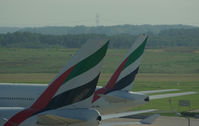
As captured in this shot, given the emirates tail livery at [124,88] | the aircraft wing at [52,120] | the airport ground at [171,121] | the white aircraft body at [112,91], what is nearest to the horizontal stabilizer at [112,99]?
→ the emirates tail livery at [124,88]

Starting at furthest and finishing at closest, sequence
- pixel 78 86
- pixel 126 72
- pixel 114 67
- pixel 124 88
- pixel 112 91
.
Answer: pixel 114 67 → pixel 126 72 → pixel 124 88 → pixel 112 91 → pixel 78 86

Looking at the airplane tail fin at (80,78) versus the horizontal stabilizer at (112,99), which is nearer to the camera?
the airplane tail fin at (80,78)

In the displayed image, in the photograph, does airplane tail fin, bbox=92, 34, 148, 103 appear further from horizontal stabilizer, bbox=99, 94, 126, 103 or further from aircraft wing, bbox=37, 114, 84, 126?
aircraft wing, bbox=37, 114, 84, 126

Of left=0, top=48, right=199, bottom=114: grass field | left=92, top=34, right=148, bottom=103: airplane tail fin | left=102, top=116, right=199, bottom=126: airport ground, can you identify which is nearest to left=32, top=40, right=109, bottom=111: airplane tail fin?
left=92, top=34, right=148, bottom=103: airplane tail fin

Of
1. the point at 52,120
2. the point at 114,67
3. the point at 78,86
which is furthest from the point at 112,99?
the point at 114,67

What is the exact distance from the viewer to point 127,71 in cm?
3406

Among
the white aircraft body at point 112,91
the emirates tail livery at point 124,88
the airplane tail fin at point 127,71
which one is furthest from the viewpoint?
the airplane tail fin at point 127,71

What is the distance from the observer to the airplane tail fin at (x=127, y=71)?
33812 mm

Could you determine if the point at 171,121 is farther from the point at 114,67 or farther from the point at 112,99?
the point at 114,67

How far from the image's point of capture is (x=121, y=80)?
33.9 meters

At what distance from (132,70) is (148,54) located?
111626mm

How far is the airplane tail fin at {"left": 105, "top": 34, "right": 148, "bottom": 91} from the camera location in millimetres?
33812

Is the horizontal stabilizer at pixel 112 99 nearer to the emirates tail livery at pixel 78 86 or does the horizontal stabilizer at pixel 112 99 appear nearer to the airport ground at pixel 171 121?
the airport ground at pixel 171 121

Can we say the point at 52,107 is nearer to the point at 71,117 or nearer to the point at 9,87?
the point at 71,117
